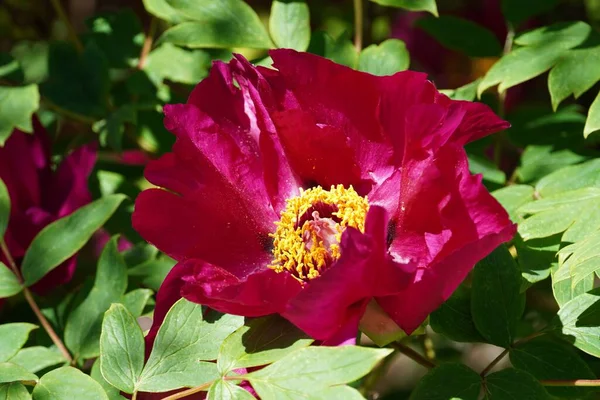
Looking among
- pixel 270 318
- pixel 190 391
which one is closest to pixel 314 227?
pixel 270 318

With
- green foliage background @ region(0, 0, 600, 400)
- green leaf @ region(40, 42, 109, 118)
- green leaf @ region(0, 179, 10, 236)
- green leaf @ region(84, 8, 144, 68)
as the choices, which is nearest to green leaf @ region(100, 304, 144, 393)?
green foliage background @ region(0, 0, 600, 400)

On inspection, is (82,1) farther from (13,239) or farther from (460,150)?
(460,150)

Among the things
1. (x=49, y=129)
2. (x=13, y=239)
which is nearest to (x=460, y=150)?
(x=13, y=239)

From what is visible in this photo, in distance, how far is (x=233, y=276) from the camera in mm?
948

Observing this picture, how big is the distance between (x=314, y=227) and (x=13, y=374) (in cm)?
39

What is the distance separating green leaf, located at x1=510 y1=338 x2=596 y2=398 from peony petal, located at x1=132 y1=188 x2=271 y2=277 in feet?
1.10

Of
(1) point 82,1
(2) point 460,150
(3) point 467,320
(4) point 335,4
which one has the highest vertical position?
(2) point 460,150

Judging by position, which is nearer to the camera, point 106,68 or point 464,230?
point 464,230

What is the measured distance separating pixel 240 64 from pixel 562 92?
446mm

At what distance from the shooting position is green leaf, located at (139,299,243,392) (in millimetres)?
877

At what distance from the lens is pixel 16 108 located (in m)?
1.30

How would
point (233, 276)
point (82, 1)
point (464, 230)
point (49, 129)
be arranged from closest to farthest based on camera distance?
point (464, 230) < point (233, 276) < point (49, 129) < point (82, 1)

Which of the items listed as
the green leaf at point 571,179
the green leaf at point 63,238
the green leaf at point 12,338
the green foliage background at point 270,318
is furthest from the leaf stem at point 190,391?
the green leaf at point 571,179

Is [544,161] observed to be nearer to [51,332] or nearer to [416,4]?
[416,4]
